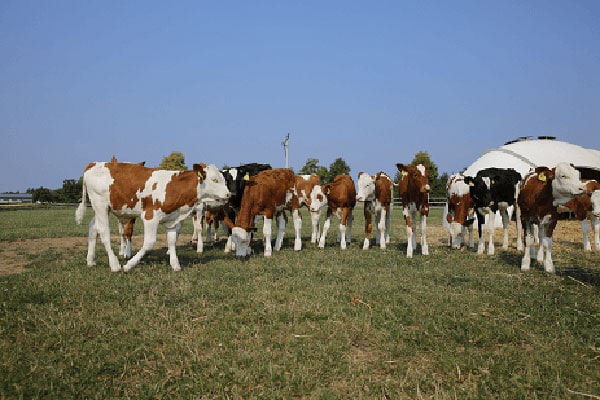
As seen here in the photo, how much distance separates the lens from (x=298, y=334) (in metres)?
5.55

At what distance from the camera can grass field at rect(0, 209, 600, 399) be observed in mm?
4262

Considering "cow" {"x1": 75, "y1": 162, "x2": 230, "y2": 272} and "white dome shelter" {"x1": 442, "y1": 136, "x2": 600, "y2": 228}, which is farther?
"white dome shelter" {"x1": 442, "y1": 136, "x2": 600, "y2": 228}

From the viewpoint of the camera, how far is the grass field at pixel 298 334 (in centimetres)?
426

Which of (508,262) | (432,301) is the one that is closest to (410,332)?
(432,301)

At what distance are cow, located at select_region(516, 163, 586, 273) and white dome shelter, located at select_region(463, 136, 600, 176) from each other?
71.0 ft

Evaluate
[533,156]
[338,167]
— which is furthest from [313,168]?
[533,156]

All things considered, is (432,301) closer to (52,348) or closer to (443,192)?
(52,348)

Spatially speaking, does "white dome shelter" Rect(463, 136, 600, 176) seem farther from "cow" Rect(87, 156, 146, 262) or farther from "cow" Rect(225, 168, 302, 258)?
"cow" Rect(87, 156, 146, 262)

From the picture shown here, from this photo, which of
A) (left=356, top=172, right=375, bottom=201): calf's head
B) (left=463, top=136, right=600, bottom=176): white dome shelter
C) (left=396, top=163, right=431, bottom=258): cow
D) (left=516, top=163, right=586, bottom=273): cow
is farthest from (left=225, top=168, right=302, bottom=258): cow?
(left=463, top=136, right=600, bottom=176): white dome shelter

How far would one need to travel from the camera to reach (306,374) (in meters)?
4.42

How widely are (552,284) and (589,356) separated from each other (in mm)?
3933

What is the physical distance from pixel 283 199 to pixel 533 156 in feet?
88.6

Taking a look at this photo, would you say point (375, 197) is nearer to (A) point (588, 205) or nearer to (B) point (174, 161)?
(A) point (588, 205)

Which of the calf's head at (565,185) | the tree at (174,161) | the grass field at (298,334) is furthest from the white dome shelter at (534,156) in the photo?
the tree at (174,161)
